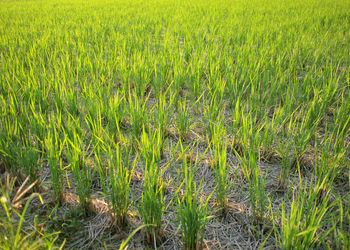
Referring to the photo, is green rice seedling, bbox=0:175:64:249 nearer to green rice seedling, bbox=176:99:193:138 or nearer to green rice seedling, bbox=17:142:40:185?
green rice seedling, bbox=17:142:40:185

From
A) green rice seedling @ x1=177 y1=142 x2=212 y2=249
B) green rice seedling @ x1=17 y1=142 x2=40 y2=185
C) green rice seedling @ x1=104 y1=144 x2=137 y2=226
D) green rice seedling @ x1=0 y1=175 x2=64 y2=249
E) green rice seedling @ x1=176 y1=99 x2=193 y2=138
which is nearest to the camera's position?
green rice seedling @ x1=0 y1=175 x2=64 y2=249

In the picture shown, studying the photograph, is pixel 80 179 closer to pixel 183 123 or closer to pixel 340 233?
pixel 183 123

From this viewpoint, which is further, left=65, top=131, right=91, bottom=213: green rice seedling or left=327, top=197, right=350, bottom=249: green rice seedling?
left=65, top=131, right=91, bottom=213: green rice seedling

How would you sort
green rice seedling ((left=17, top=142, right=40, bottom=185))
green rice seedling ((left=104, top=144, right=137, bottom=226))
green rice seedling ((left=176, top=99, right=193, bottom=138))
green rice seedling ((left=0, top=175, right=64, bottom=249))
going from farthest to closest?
green rice seedling ((left=176, top=99, right=193, bottom=138)) → green rice seedling ((left=17, top=142, right=40, bottom=185)) → green rice seedling ((left=104, top=144, right=137, bottom=226)) → green rice seedling ((left=0, top=175, right=64, bottom=249))

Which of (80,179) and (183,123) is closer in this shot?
(80,179)

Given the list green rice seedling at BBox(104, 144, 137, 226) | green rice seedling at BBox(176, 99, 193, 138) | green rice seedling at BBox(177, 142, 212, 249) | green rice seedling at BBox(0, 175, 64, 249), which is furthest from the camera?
green rice seedling at BBox(176, 99, 193, 138)

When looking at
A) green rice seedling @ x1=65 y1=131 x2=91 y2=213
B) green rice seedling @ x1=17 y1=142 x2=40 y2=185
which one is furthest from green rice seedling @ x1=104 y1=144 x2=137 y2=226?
green rice seedling @ x1=17 y1=142 x2=40 y2=185

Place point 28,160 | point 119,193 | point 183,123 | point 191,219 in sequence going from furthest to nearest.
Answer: point 183,123
point 28,160
point 119,193
point 191,219

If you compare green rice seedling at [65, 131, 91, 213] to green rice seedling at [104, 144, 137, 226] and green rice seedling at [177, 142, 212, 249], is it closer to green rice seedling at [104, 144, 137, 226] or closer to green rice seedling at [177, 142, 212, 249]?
green rice seedling at [104, 144, 137, 226]

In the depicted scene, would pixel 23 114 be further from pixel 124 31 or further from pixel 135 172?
pixel 124 31

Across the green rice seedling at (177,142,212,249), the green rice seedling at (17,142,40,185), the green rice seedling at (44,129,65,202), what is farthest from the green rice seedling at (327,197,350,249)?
the green rice seedling at (17,142,40,185)

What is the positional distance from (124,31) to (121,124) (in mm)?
2632

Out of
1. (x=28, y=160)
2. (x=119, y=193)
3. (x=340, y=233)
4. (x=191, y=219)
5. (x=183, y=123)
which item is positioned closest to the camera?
(x=340, y=233)

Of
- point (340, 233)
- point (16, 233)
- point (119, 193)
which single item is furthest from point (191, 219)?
point (16, 233)
